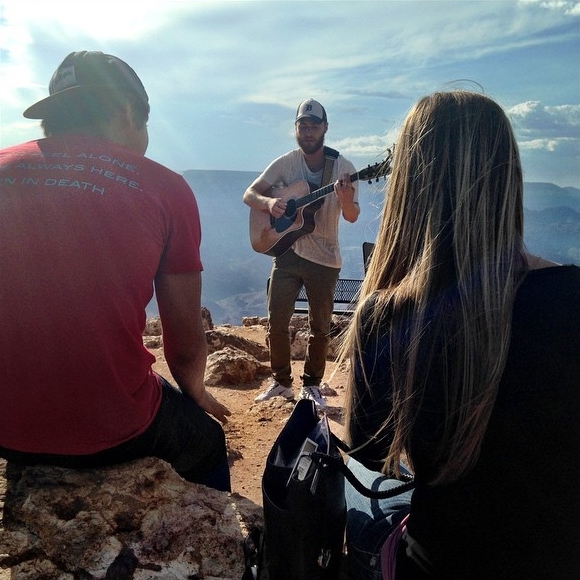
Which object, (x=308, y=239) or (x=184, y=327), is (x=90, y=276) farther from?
(x=308, y=239)

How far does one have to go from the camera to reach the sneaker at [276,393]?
467 centimetres

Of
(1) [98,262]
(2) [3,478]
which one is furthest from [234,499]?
(1) [98,262]

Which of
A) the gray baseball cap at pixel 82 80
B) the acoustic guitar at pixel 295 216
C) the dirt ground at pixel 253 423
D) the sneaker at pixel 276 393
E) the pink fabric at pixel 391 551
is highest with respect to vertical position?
the gray baseball cap at pixel 82 80

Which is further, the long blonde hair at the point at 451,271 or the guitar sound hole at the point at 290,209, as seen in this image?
the guitar sound hole at the point at 290,209

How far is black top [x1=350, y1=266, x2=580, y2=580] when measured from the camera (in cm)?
123

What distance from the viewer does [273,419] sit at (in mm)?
4340

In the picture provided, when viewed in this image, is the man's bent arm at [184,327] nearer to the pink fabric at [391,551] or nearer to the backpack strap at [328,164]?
the pink fabric at [391,551]

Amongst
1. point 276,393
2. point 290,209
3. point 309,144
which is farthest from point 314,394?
point 309,144

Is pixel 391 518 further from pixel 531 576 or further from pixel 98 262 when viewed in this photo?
pixel 98 262

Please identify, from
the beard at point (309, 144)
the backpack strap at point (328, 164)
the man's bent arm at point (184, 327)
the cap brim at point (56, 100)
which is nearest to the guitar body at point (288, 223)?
the backpack strap at point (328, 164)

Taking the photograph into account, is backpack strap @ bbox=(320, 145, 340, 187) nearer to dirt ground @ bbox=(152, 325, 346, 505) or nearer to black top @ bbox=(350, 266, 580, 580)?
dirt ground @ bbox=(152, 325, 346, 505)

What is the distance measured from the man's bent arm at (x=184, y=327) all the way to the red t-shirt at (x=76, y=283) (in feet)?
0.44

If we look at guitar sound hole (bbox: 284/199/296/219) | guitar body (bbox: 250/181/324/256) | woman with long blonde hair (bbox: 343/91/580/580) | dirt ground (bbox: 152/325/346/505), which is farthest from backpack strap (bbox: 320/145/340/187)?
woman with long blonde hair (bbox: 343/91/580/580)

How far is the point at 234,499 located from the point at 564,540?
115cm
